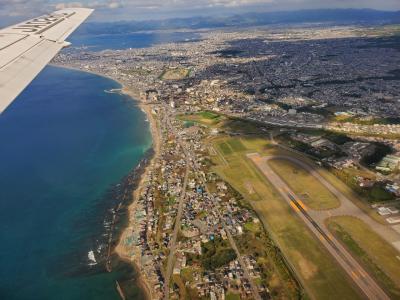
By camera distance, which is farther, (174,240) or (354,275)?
(174,240)

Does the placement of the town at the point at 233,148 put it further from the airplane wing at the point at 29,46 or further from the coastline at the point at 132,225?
the airplane wing at the point at 29,46

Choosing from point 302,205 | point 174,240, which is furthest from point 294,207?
point 174,240

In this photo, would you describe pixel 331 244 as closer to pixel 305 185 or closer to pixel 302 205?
pixel 302 205

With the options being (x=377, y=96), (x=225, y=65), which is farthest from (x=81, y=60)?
(x=377, y=96)

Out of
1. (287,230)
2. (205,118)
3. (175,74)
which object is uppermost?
(287,230)

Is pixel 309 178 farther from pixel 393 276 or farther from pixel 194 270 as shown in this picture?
pixel 194 270
